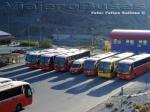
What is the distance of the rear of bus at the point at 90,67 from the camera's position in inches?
1550

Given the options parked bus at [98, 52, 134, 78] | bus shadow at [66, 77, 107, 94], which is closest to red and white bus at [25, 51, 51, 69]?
bus shadow at [66, 77, 107, 94]

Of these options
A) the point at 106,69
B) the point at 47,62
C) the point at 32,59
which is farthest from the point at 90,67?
the point at 32,59

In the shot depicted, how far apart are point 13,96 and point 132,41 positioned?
1120 inches

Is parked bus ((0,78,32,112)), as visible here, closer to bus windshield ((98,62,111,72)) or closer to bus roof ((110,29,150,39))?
bus windshield ((98,62,111,72))

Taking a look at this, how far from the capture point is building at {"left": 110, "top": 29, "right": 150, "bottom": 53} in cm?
5084

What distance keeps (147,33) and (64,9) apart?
187ft

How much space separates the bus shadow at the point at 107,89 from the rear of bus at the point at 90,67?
113 inches

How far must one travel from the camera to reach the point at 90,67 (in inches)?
1555

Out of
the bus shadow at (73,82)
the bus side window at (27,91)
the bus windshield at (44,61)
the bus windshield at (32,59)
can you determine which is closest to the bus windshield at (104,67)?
the bus shadow at (73,82)

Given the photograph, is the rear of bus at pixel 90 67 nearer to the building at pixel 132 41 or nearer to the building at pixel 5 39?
the building at pixel 132 41

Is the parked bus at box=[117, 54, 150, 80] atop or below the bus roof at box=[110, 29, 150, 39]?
below

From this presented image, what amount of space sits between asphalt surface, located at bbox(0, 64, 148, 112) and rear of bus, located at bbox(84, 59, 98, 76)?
614 millimetres

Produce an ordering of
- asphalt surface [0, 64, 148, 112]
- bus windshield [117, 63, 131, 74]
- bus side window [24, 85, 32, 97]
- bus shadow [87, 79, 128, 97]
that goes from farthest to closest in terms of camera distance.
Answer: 1. bus windshield [117, 63, 131, 74]
2. bus shadow [87, 79, 128, 97]
3. asphalt surface [0, 64, 148, 112]
4. bus side window [24, 85, 32, 97]

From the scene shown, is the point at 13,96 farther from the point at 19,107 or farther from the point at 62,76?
the point at 62,76
